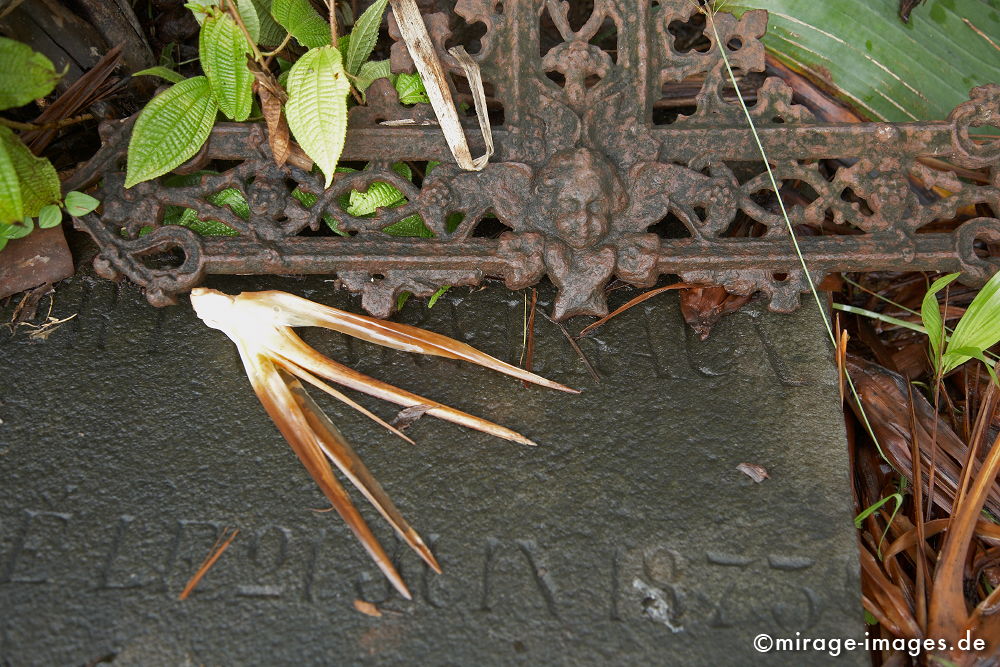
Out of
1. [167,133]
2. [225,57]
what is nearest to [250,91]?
[225,57]

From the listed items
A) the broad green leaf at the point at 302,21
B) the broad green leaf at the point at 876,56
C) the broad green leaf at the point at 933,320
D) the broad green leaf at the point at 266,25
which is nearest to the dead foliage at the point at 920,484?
the broad green leaf at the point at 933,320

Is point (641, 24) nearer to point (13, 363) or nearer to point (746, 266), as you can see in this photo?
point (746, 266)

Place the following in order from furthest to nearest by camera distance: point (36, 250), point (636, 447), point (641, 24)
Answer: point (36, 250) → point (641, 24) → point (636, 447)

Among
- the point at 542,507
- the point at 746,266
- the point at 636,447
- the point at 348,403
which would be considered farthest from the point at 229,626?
the point at 746,266

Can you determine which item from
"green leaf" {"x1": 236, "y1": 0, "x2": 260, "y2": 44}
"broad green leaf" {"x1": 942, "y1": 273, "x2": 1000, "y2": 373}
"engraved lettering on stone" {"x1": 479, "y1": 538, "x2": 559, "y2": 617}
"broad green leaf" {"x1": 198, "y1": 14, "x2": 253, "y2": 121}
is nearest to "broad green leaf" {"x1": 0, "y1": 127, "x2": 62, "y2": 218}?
"broad green leaf" {"x1": 198, "y1": 14, "x2": 253, "y2": 121}

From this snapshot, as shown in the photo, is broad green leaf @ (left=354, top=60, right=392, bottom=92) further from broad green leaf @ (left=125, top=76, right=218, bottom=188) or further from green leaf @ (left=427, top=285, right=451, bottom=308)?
green leaf @ (left=427, top=285, right=451, bottom=308)

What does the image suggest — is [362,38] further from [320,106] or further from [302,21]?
[320,106]
